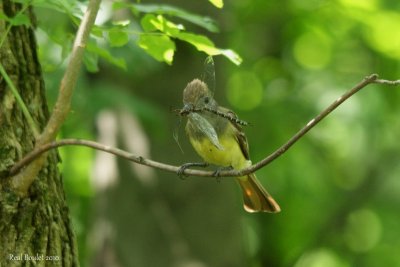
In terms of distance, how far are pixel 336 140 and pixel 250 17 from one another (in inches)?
86.3

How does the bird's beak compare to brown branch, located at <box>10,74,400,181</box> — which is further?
the bird's beak

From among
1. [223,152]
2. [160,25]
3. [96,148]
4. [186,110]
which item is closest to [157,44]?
[160,25]

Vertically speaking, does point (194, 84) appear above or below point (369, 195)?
above

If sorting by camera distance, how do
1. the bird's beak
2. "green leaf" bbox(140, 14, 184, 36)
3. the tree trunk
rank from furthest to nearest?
the bird's beak, "green leaf" bbox(140, 14, 184, 36), the tree trunk

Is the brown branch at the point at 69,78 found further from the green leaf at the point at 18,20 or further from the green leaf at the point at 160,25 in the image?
the green leaf at the point at 160,25

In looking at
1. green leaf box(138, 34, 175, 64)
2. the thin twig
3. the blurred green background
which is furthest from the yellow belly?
the blurred green background

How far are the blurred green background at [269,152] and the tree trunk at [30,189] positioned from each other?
3285 millimetres

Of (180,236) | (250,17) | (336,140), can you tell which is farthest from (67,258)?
(336,140)

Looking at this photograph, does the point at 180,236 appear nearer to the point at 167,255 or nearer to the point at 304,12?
the point at 167,255

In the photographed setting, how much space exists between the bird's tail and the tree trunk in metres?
1.55

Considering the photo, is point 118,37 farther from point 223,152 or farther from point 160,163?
point 223,152

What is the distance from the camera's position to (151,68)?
5.68 m

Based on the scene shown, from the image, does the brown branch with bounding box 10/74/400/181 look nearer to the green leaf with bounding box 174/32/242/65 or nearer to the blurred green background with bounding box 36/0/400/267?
the green leaf with bounding box 174/32/242/65

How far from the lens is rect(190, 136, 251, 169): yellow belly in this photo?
13.1ft
